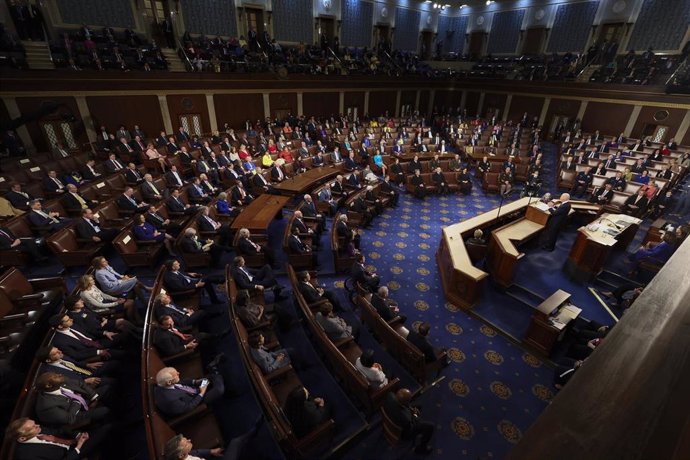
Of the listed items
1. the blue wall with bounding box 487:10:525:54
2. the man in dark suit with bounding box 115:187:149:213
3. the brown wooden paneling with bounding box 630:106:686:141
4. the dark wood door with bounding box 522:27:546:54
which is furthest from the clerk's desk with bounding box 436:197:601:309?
the blue wall with bounding box 487:10:525:54

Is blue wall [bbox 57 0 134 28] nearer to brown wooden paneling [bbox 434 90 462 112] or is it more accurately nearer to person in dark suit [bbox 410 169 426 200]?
person in dark suit [bbox 410 169 426 200]

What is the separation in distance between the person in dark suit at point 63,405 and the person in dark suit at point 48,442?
0.29ft

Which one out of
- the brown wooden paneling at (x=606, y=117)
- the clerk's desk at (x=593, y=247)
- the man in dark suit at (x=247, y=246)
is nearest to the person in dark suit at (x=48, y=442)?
the man in dark suit at (x=247, y=246)

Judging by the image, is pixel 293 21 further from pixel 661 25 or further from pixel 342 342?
pixel 342 342

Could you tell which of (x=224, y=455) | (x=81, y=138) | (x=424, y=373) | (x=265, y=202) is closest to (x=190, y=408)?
(x=224, y=455)

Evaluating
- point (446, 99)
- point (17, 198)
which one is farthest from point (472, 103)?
point (17, 198)

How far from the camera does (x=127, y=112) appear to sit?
11750 millimetres

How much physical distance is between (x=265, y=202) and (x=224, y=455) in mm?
5634

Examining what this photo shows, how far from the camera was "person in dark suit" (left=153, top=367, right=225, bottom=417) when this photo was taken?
2994 mm

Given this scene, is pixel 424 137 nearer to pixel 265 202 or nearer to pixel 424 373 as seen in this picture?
pixel 265 202

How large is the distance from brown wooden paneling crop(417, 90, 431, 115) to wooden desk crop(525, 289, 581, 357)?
61.4ft

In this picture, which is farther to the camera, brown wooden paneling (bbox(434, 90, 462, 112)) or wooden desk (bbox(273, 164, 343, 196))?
brown wooden paneling (bbox(434, 90, 462, 112))

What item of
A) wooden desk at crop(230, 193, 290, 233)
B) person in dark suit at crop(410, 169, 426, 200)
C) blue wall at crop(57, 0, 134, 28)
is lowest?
person in dark suit at crop(410, 169, 426, 200)

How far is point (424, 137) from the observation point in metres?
15.0
